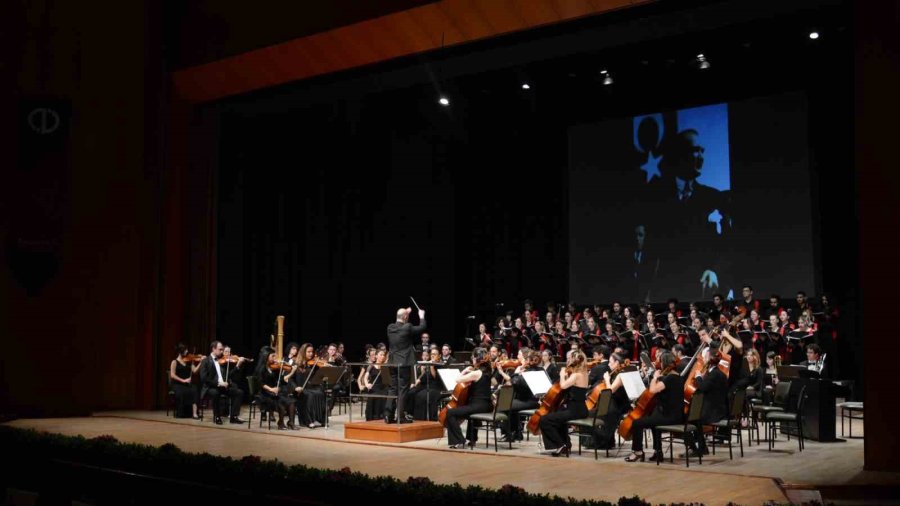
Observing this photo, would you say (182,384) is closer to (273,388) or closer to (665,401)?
(273,388)

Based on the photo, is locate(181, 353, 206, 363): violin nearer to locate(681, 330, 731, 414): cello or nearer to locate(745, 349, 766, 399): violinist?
locate(681, 330, 731, 414): cello

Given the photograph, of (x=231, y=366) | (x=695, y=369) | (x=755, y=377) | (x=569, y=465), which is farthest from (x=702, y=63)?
(x=231, y=366)

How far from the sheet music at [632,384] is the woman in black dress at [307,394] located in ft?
16.4

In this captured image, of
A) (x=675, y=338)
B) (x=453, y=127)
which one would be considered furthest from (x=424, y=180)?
(x=675, y=338)

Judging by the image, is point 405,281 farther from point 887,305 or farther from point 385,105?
point 887,305

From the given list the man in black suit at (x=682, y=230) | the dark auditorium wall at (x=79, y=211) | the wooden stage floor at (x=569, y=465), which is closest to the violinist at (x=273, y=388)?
the wooden stage floor at (x=569, y=465)

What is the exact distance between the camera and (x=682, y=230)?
16.8 metres

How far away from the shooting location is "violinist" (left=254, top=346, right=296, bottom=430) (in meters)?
12.1

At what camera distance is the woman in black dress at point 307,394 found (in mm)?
12344

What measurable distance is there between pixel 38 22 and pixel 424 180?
8.90 m

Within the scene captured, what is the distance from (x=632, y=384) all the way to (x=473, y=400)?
2004 mm

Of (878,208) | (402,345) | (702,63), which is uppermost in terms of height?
(702,63)

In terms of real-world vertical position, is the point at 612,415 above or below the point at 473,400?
below

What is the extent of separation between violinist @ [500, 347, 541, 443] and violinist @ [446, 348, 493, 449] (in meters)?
0.33
